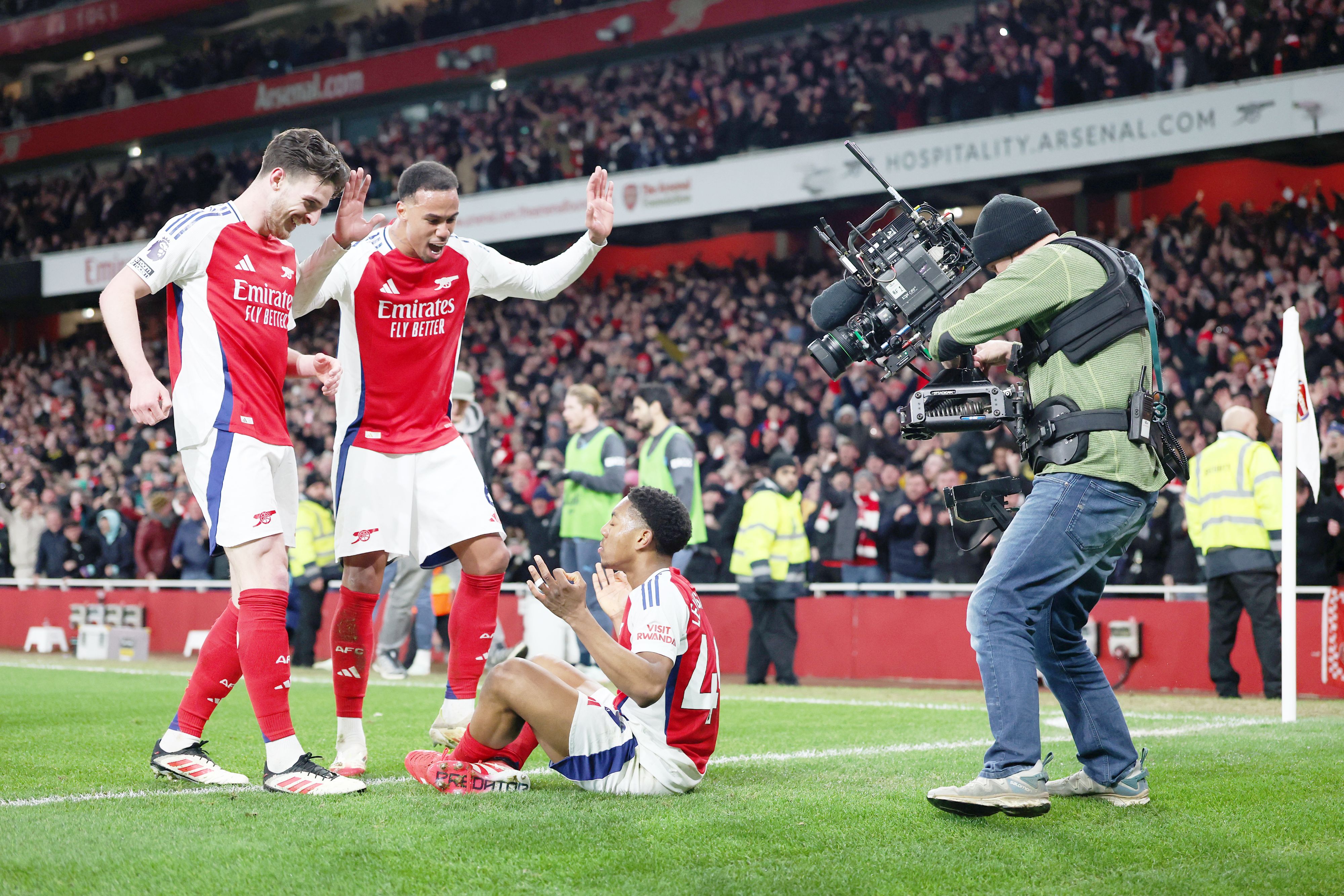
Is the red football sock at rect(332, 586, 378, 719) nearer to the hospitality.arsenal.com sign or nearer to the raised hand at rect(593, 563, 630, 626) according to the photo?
the raised hand at rect(593, 563, 630, 626)

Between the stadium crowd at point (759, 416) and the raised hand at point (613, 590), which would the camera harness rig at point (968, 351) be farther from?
the stadium crowd at point (759, 416)

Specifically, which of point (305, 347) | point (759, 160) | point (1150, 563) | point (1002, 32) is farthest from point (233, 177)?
point (1150, 563)

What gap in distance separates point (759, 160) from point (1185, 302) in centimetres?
656

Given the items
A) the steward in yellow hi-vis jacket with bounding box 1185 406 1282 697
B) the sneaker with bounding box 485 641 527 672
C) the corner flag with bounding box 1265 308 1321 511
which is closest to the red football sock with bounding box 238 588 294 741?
the sneaker with bounding box 485 641 527 672

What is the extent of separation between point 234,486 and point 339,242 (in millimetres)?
971

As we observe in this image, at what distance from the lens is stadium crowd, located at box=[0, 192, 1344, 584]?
42.2 ft

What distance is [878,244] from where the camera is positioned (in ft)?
14.8

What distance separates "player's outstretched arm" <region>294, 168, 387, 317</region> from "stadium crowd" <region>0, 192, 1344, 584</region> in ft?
25.3

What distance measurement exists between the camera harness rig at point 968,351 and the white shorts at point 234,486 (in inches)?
76.7

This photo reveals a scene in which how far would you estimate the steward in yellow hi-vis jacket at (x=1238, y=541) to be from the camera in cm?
984

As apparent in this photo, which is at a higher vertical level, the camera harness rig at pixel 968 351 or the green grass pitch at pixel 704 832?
the camera harness rig at pixel 968 351

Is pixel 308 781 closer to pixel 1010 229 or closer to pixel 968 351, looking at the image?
pixel 968 351

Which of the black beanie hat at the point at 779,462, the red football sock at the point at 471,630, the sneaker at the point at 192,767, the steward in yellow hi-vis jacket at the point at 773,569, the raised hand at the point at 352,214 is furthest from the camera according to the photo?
the black beanie hat at the point at 779,462

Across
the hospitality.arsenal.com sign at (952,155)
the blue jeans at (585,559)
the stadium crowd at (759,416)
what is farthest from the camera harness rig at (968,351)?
the hospitality.arsenal.com sign at (952,155)
